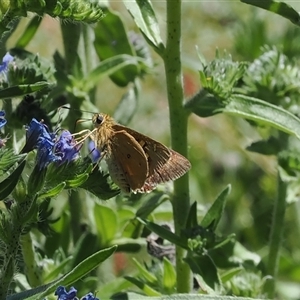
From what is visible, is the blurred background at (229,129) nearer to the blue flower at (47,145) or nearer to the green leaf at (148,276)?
the green leaf at (148,276)

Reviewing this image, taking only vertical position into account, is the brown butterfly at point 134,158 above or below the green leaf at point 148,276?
above

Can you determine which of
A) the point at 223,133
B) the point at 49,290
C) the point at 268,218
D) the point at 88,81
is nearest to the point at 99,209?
the point at 88,81

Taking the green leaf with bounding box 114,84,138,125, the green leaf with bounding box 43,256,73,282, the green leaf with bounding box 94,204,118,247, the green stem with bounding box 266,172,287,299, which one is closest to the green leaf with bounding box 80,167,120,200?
the green leaf with bounding box 43,256,73,282

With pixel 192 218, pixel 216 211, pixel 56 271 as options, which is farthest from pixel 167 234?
pixel 56 271

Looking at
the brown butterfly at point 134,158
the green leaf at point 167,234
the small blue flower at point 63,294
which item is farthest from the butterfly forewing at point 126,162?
the small blue flower at point 63,294

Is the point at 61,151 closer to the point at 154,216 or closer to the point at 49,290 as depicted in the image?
the point at 49,290

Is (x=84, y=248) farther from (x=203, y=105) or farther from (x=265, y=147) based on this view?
(x=265, y=147)

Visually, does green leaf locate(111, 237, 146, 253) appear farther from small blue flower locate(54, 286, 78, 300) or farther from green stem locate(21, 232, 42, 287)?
small blue flower locate(54, 286, 78, 300)
